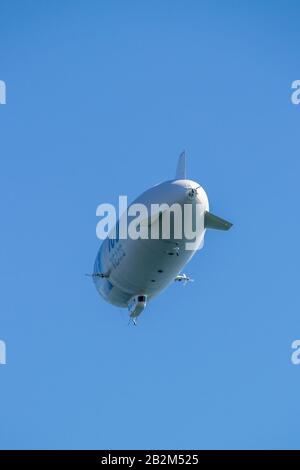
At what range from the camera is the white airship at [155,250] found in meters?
64.8

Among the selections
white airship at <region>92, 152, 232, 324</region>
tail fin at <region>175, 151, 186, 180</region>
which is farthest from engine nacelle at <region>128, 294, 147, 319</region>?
tail fin at <region>175, 151, 186, 180</region>

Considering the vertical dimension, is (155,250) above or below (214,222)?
below

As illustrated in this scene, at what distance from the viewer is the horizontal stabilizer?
6612 centimetres

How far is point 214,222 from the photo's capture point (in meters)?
66.6

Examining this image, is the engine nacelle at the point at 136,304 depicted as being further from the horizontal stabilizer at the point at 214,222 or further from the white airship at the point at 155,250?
the horizontal stabilizer at the point at 214,222

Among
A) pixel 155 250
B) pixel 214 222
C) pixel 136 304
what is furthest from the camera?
pixel 136 304

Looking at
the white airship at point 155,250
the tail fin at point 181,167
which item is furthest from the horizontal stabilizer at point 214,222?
the tail fin at point 181,167

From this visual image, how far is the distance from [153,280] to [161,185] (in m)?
5.98

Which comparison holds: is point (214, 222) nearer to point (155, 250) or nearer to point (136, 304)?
point (155, 250)

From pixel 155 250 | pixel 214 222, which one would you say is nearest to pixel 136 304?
pixel 155 250

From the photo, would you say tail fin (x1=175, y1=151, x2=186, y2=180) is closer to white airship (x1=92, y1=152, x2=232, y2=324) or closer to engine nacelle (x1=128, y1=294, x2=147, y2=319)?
white airship (x1=92, y1=152, x2=232, y2=324)

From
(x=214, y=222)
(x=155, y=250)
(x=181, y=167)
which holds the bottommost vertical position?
(x=155, y=250)

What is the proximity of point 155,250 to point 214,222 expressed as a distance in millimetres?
3364
